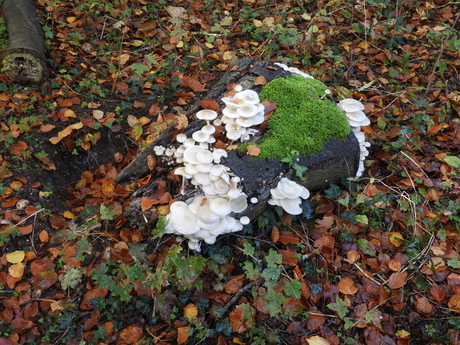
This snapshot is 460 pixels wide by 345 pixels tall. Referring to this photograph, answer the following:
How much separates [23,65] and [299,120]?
161 inches

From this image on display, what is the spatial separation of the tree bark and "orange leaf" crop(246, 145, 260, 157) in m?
3.64

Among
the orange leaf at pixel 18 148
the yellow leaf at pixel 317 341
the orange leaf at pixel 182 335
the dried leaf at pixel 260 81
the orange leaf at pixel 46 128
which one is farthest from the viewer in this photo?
the orange leaf at pixel 46 128

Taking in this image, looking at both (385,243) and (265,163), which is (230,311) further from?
(385,243)

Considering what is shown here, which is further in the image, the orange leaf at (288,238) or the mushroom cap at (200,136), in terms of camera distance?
the orange leaf at (288,238)

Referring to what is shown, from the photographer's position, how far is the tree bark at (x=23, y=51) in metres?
4.75

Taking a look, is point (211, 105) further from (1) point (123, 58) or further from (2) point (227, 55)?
(1) point (123, 58)

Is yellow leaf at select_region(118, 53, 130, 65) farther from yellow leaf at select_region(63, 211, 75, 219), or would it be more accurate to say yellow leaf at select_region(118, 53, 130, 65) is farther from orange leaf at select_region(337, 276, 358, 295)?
orange leaf at select_region(337, 276, 358, 295)

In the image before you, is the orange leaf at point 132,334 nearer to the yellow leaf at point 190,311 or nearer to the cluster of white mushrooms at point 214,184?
the yellow leaf at point 190,311

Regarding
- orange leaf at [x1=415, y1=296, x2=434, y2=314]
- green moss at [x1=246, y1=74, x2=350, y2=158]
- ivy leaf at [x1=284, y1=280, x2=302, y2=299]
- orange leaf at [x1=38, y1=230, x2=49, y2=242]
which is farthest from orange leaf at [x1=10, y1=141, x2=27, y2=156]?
orange leaf at [x1=415, y1=296, x2=434, y2=314]

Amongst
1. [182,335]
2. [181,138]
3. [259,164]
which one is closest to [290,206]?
[259,164]

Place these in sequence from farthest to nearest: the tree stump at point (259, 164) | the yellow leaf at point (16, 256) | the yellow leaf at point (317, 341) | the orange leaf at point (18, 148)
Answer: the orange leaf at point (18, 148) → the yellow leaf at point (16, 256) → the tree stump at point (259, 164) → the yellow leaf at point (317, 341)

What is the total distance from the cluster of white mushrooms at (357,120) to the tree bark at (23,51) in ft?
14.2

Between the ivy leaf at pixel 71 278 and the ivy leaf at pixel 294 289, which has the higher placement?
the ivy leaf at pixel 294 289

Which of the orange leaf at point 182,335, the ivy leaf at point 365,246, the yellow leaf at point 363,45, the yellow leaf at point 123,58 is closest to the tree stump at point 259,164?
the ivy leaf at point 365,246
